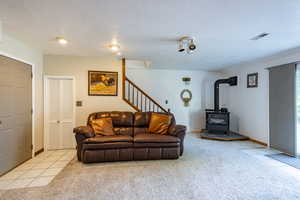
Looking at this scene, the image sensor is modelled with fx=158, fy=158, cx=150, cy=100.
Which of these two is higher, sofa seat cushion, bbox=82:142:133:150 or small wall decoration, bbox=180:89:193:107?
small wall decoration, bbox=180:89:193:107

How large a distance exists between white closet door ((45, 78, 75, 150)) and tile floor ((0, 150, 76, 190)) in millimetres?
386

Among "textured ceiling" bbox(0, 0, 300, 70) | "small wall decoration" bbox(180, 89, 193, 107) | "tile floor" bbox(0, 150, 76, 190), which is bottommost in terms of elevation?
"tile floor" bbox(0, 150, 76, 190)

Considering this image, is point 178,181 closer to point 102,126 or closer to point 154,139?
point 154,139

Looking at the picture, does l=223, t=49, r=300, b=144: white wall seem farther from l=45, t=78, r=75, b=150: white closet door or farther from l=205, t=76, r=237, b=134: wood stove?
l=45, t=78, r=75, b=150: white closet door

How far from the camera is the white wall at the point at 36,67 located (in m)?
2.95

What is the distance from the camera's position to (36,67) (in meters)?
3.67

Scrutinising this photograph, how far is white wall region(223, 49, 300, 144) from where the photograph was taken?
14.0 ft

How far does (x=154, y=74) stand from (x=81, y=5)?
4.23 meters

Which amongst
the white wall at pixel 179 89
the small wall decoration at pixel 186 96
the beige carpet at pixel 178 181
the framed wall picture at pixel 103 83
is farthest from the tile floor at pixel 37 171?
the small wall decoration at pixel 186 96

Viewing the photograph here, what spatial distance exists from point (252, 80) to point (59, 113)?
570 centimetres

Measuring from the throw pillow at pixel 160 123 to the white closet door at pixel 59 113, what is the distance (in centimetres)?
210

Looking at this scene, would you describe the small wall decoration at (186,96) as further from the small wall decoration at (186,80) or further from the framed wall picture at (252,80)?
the framed wall picture at (252,80)

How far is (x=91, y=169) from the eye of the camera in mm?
2904

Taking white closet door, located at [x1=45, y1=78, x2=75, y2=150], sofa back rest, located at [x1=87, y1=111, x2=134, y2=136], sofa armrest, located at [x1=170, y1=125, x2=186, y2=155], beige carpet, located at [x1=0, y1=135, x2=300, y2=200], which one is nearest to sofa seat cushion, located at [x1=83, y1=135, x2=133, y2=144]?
beige carpet, located at [x1=0, y1=135, x2=300, y2=200]
